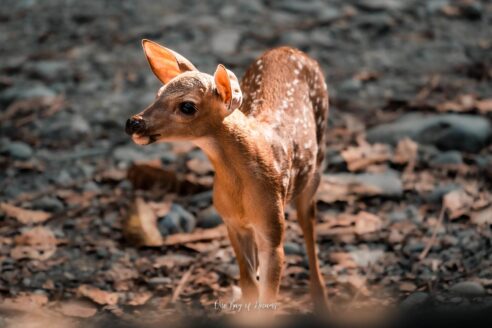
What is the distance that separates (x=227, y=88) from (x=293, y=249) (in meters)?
2.30

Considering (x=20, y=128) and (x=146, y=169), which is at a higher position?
(x=20, y=128)

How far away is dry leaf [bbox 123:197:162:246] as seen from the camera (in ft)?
22.2

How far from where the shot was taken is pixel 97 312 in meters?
6.00

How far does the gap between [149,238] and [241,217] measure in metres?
1.86

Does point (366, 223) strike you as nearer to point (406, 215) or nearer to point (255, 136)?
point (406, 215)

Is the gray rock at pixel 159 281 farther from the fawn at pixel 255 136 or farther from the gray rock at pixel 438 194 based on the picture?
the gray rock at pixel 438 194

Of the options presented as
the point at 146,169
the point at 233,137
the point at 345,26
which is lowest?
the point at 233,137

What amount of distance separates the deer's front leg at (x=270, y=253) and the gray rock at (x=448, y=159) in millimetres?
2994

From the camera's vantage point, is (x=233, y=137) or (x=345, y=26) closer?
(x=233, y=137)

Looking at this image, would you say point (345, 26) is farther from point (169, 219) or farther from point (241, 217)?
point (241, 217)

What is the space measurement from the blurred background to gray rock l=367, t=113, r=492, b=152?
0.02m

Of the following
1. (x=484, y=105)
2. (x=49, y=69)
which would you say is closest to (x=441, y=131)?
(x=484, y=105)

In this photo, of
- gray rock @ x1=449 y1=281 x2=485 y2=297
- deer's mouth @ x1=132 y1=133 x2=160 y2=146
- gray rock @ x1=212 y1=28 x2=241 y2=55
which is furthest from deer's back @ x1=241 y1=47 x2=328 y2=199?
gray rock @ x1=212 y1=28 x2=241 y2=55

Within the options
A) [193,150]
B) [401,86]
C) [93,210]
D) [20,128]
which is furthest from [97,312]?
[401,86]
